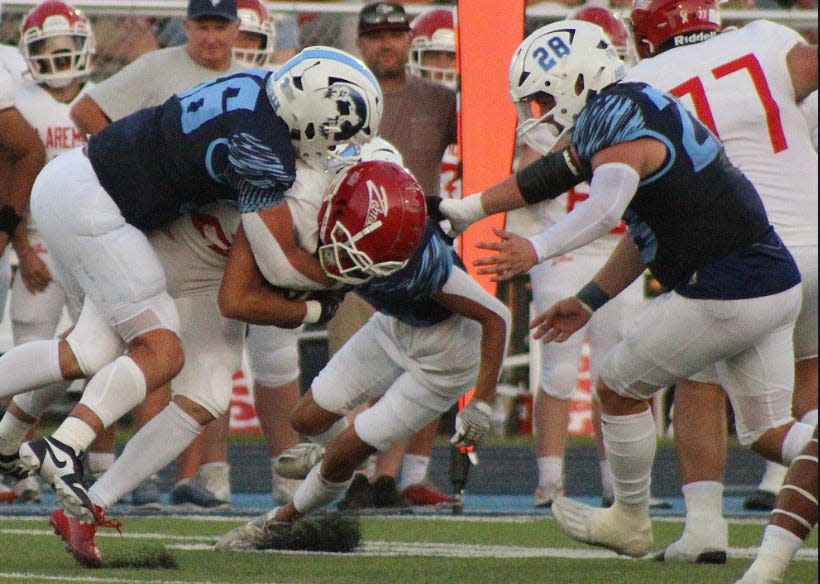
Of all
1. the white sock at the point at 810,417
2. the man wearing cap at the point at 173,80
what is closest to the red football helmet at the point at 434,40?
the man wearing cap at the point at 173,80

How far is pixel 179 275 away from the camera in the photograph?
5117 millimetres

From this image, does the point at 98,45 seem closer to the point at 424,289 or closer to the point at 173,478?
the point at 173,478

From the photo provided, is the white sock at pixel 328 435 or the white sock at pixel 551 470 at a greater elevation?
the white sock at pixel 328 435

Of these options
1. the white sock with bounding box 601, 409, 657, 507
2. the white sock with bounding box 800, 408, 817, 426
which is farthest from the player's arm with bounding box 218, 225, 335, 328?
the white sock with bounding box 800, 408, 817, 426

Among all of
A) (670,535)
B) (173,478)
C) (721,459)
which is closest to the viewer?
(721,459)

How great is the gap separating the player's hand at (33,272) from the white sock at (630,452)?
2.82 meters

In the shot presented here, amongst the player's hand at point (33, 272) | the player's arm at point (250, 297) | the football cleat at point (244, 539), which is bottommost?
the football cleat at point (244, 539)

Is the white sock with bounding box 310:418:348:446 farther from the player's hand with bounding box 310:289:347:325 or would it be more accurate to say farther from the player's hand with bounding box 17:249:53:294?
the player's hand with bounding box 17:249:53:294

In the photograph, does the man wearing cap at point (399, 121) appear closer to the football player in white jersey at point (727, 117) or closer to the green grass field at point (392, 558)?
the green grass field at point (392, 558)

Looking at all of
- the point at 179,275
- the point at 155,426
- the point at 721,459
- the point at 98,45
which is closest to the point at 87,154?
the point at 179,275

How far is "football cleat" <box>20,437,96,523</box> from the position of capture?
14.5ft

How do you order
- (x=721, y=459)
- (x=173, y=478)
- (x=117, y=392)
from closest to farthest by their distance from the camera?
(x=117, y=392) < (x=721, y=459) < (x=173, y=478)

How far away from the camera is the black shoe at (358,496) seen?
21.0 ft

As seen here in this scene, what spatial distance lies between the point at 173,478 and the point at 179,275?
2.97m
